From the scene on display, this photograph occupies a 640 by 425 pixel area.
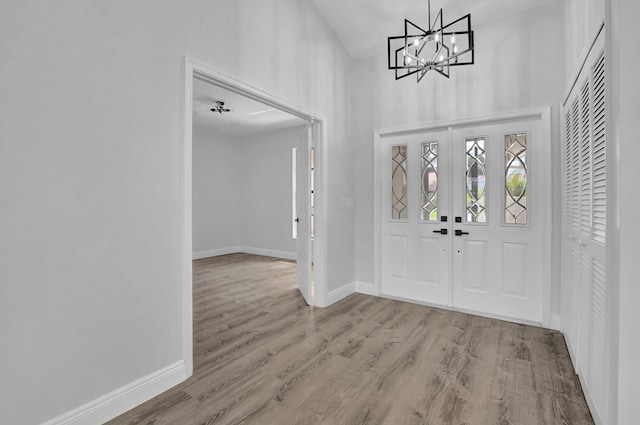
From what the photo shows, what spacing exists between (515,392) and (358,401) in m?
1.02

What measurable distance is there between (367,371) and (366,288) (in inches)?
73.1

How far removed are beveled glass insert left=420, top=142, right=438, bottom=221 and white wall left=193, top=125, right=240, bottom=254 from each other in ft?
16.7

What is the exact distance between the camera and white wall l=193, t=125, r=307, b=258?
6.99 m

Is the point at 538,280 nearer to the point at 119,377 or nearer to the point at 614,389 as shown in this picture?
the point at 614,389

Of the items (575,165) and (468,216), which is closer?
(575,165)

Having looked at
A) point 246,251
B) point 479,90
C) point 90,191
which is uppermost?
point 479,90

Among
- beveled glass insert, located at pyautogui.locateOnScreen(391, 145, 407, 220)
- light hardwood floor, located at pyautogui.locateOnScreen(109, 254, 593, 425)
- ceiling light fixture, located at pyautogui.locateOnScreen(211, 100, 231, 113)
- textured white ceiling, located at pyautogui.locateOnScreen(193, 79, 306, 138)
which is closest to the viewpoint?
light hardwood floor, located at pyautogui.locateOnScreen(109, 254, 593, 425)

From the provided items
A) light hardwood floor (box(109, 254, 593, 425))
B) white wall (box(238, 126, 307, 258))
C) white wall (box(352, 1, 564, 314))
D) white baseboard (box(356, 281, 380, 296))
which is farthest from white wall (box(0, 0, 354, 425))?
white wall (box(238, 126, 307, 258))

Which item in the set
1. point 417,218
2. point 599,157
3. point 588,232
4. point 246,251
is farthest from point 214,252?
point 599,157

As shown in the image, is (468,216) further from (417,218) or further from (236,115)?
(236,115)

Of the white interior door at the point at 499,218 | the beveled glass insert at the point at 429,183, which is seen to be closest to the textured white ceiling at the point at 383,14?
the white interior door at the point at 499,218

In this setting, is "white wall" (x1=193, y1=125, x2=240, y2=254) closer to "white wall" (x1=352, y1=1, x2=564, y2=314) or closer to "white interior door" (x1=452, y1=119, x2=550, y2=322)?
"white wall" (x1=352, y1=1, x2=564, y2=314)

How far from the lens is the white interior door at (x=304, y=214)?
373 cm

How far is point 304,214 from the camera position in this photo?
3.94 meters
